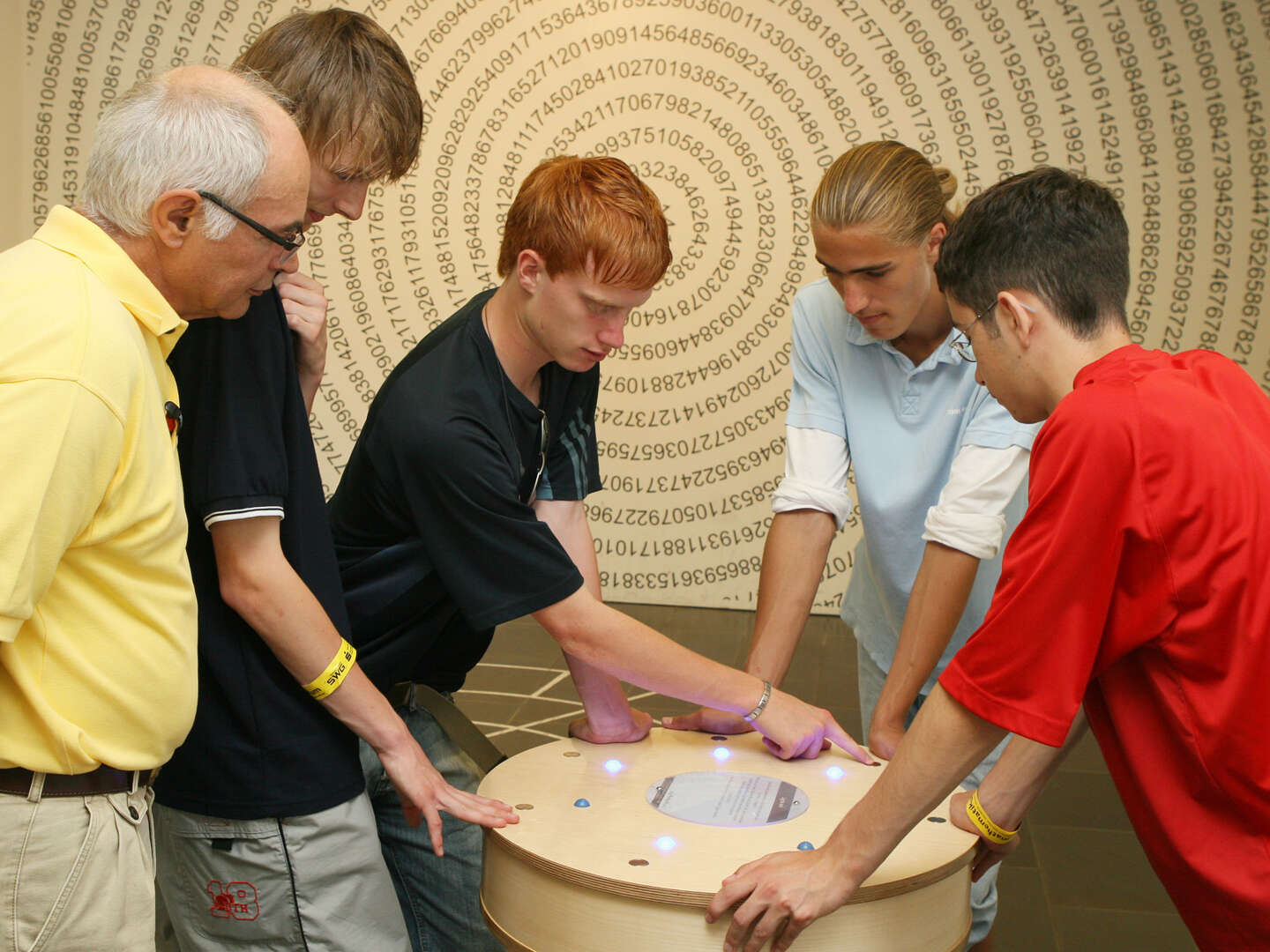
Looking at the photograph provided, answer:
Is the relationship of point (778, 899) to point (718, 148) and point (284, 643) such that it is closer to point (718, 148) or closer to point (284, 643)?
point (284, 643)

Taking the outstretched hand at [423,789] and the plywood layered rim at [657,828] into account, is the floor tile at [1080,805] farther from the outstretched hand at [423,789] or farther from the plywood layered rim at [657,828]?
the outstretched hand at [423,789]

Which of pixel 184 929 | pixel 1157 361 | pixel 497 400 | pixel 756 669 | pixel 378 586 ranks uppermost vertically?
pixel 1157 361

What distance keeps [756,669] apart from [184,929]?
1.08 m

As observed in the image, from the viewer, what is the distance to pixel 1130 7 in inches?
213

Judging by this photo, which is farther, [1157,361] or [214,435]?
[214,435]

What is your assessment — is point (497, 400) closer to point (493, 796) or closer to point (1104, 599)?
point (493, 796)

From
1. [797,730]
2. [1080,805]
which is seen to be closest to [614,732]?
[797,730]

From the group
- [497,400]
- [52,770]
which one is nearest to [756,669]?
[497,400]

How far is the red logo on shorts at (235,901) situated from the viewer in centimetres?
164

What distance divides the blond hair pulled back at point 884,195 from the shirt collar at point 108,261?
4.01 feet

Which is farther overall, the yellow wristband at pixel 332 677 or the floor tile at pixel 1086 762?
the floor tile at pixel 1086 762

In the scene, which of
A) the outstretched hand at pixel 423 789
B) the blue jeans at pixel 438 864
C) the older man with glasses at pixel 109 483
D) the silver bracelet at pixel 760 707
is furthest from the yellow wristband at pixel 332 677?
the silver bracelet at pixel 760 707

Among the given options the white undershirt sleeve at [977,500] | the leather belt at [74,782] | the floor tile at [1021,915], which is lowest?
the floor tile at [1021,915]

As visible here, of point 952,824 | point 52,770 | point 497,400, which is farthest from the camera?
point 497,400
